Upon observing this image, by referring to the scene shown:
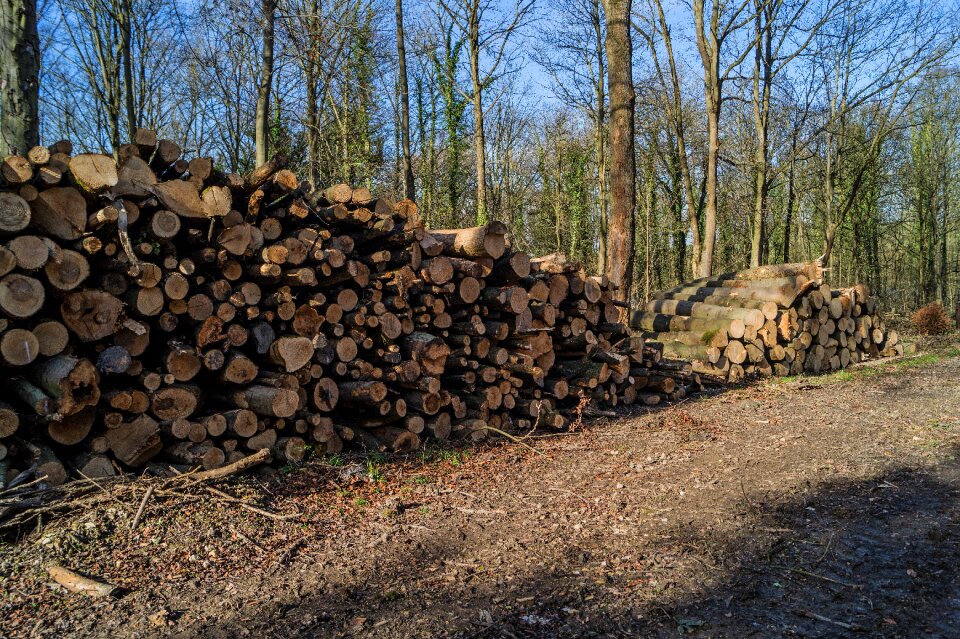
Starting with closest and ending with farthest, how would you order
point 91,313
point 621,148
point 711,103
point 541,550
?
1. point 541,550
2. point 91,313
3. point 621,148
4. point 711,103

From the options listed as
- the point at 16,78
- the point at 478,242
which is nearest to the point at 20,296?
the point at 16,78

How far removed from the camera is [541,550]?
389 centimetres

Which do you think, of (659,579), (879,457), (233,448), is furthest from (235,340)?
(879,457)

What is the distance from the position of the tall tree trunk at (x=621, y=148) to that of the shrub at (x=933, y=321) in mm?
11163

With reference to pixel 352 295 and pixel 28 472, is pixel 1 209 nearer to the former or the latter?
pixel 28 472

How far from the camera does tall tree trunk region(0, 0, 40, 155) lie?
5773 millimetres

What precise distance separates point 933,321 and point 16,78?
1964cm

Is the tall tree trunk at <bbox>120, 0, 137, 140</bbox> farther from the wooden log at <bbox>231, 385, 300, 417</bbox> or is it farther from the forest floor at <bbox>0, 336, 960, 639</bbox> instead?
the forest floor at <bbox>0, 336, 960, 639</bbox>

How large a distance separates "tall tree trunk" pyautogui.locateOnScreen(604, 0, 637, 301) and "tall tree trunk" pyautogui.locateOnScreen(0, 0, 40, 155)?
25.2ft

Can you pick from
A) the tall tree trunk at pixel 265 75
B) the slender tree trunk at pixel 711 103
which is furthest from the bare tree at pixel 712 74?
the tall tree trunk at pixel 265 75

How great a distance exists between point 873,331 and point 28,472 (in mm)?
13263

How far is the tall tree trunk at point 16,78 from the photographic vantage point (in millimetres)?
5773

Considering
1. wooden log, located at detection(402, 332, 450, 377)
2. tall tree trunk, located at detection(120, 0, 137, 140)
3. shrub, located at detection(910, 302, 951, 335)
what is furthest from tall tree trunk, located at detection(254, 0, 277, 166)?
shrub, located at detection(910, 302, 951, 335)

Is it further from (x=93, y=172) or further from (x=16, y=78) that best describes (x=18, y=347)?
(x=16, y=78)
